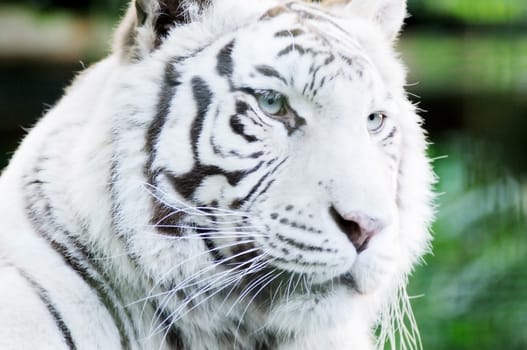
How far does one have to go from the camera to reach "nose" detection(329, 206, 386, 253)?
1348mm

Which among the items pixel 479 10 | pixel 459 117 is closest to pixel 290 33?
pixel 479 10

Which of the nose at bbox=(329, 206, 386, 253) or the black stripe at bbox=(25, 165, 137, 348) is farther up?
the nose at bbox=(329, 206, 386, 253)

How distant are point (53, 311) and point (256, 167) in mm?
373

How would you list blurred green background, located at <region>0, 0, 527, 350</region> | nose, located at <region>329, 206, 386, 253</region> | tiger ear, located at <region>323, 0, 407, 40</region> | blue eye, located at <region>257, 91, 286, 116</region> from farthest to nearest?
blurred green background, located at <region>0, 0, 527, 350</region> < tiger ear, located at <region>323, 0, 407, 40</region> < blue eye, located at <region>257, 91, 286, 116</region> < nose, located at <region>329, 206, 386, 253</region>

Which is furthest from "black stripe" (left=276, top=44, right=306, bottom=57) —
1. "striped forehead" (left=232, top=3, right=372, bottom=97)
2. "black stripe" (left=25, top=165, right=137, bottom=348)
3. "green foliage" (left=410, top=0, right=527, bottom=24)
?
"green foliage" (left=410, top=0, right=527, bottom=24)

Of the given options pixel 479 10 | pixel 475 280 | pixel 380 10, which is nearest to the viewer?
pixel 380 10

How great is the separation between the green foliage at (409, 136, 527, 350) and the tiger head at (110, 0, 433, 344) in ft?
5.07

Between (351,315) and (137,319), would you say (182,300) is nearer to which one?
(137,319)

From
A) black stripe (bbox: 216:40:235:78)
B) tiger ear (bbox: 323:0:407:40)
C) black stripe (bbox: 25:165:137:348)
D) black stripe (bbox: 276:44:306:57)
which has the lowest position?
black stripe (bbox: 25:165:137:348)

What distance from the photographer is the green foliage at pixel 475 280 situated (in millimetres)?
3051

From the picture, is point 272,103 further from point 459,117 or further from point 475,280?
point 459,117

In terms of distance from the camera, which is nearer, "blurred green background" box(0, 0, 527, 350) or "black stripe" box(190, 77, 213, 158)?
"black stripe" box(190, 77, 213, 158)

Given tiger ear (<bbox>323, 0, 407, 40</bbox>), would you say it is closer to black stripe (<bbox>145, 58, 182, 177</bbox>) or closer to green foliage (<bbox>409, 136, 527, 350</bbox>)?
black stripe (<bbox>145, 58, 182, 177</bbox>)

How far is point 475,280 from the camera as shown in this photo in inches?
124
